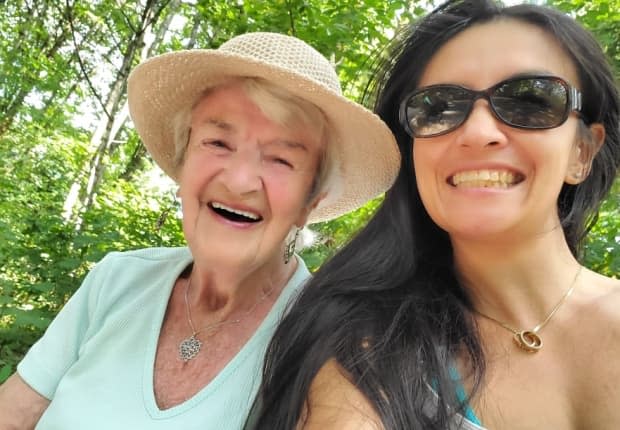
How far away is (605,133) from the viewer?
5.26 feet

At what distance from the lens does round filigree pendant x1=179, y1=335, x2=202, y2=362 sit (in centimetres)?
167

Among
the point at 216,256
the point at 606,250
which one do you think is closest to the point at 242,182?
the point at 216,256

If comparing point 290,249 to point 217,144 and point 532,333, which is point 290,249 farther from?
point 532,333

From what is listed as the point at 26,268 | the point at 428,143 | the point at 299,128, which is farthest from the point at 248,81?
the point at 26,268

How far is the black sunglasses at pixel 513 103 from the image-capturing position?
1.34 m

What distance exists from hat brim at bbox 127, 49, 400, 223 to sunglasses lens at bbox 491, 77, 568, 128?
0.43 m

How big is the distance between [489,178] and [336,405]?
2.34 ft

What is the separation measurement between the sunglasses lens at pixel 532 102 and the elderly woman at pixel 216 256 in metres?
0.44

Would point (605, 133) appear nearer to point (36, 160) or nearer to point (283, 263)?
point (283, 263)

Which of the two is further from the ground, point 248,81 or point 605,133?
point 248,81

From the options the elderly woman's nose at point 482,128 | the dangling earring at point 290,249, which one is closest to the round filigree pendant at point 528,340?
the elderly woman's nose at point 482,128

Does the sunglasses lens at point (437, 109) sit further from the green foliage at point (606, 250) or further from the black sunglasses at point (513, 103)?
the green foliage at point (606, 250)

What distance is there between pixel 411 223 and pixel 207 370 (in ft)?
2.79

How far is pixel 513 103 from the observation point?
4.38 feet
